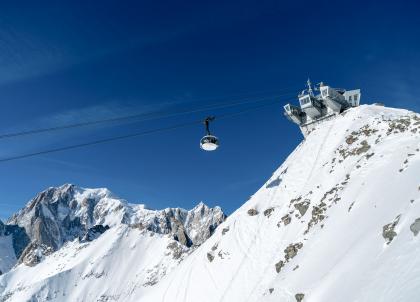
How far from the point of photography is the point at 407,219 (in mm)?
25422

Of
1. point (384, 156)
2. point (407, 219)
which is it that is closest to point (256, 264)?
point (384, 156)

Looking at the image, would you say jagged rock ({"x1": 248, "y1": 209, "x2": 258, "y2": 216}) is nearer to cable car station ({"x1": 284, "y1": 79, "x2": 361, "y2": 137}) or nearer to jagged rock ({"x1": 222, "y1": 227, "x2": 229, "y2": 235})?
jagged rock ({"x1": 222, "y1": 227, "x2": 229, "y2": 235})

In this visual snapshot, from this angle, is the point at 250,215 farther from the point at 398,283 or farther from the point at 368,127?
the point at 398,283

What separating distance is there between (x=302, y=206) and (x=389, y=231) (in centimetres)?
2902

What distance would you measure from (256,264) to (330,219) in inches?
557

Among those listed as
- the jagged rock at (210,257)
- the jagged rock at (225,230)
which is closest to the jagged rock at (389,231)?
the jagged rock at (210,257)

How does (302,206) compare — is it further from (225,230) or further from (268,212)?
(225,230)

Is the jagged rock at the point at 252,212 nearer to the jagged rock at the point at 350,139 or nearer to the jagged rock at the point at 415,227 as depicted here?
the jagged rock at the point at 350,139

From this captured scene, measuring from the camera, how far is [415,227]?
75.7 feet

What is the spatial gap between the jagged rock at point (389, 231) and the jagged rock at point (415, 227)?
66.1 inches

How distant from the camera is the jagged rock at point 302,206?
53.7 m

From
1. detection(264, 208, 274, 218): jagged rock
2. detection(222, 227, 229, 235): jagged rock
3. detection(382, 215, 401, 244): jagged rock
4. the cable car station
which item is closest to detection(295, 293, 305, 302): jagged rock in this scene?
detection(382, 215, 401, 244): jagged rock

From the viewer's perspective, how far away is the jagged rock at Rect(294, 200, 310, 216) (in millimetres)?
53688

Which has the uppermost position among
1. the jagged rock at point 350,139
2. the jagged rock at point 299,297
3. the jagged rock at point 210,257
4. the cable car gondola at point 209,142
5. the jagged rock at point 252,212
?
the jagged rock at point 350,139
